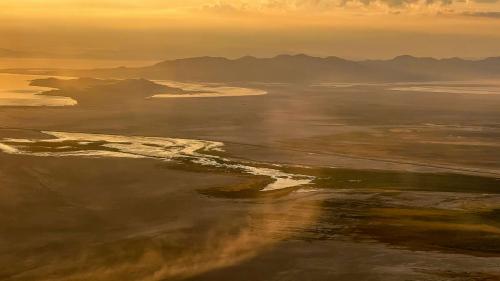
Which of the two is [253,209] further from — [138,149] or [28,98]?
[28,98]

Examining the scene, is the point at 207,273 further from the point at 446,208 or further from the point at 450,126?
the point at 450,126

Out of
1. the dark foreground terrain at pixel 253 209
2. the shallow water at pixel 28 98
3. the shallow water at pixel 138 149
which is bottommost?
the shallow water at pixel 28 98

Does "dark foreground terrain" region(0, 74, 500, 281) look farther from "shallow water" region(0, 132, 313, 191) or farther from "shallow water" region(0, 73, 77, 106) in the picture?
"shallow water" region(0, 73, 77, 106)

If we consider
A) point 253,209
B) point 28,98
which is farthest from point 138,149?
point 28,98

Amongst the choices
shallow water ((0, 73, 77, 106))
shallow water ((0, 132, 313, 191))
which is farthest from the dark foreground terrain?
shallow water ((0, 73, 77, 106))

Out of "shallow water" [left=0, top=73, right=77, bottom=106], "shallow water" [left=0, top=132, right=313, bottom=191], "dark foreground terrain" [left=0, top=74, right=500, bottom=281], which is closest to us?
"dark foreground terrain" [left=0, top=74, right=500, bottom=281]

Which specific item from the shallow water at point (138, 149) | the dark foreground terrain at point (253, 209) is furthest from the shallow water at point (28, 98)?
the shallow water at point (138, 149)

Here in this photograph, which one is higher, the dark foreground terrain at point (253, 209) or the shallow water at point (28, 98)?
the dark foreground terrain at point (253, 209)

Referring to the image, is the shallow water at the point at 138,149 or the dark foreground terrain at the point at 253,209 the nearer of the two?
the dark foreground terrain at the point at 253,209

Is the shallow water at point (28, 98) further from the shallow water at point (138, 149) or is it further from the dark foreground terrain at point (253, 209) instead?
the shallow water at point (138, 149)
